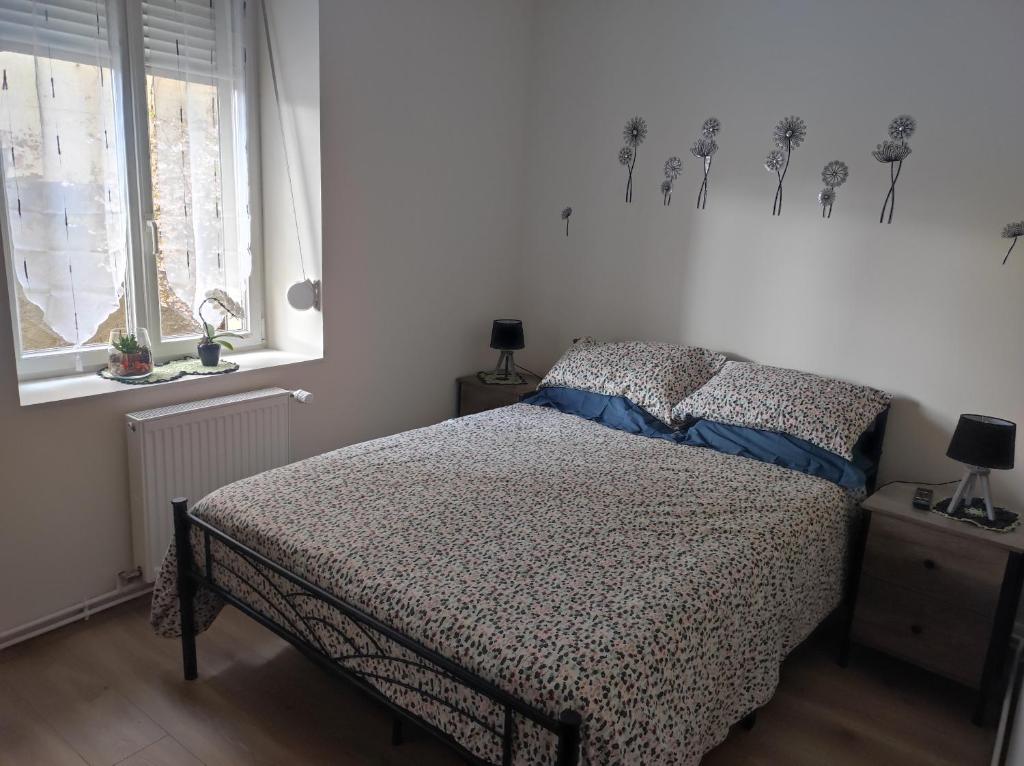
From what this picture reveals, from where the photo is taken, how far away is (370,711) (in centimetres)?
214

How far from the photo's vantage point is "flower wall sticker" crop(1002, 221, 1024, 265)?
249 centimetres

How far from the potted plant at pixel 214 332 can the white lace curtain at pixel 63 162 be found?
319 millimetres

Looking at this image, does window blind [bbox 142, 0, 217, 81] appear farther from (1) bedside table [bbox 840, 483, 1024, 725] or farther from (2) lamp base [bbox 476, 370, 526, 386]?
(1) bedside table [bbox 840, 483, 1024, 725]

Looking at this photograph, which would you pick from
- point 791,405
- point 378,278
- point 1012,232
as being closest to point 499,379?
point 378,278

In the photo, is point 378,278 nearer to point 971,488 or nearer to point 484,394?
point 484,394

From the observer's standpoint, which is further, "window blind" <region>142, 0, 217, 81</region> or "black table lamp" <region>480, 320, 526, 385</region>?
"black table lamp" <region>480, 320, 526, 385</region>

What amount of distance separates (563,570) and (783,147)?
208cm

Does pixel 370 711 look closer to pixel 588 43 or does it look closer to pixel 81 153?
pixel 81 153

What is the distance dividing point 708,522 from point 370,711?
1120mm

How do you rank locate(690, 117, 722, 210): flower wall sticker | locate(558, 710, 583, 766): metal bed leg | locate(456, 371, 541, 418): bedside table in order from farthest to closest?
locate(456, 371, 541, 418): bedside table
locate(690, 117, 722, 210): flower wall sticker
locate(558, 710, 583, 766): metal bed leg

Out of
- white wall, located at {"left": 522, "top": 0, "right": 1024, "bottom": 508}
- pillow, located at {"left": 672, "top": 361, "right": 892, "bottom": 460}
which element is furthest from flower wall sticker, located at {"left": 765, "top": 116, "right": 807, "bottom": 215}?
pillow, located at {"left": 672, "top": 361, "right": 892, "bottom": 460}

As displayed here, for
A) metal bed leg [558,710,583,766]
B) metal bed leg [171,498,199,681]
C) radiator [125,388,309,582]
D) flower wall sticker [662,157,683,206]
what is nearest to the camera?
metal bed leg [558,710,583,766]

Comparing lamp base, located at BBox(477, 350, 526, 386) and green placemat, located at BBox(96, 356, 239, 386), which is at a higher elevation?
green placemat, located at BBox(96, 356, 239, 386)

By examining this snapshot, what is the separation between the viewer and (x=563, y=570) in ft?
5.85
